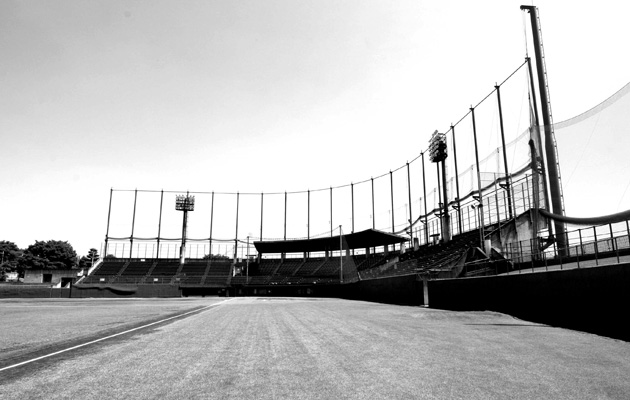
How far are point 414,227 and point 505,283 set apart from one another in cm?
4065

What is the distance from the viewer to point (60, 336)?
11734 mm

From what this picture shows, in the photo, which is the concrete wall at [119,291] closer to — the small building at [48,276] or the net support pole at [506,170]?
the small building at [48,276]

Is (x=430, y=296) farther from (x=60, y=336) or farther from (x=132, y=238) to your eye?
(x=132, y=238)

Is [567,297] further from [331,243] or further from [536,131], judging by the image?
[331,243]

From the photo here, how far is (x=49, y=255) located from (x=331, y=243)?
9501 centimetres

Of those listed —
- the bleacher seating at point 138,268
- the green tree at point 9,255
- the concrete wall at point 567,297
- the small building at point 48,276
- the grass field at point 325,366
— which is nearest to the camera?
the grass field at point 325,366

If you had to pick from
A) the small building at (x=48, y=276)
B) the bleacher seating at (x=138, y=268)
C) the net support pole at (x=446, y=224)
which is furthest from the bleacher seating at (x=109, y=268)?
the net support pole at (x=446, y=224)

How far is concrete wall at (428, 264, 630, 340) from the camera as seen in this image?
10.3 meters

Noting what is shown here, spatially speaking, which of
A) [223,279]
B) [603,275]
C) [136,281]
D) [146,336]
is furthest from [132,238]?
[603,275]

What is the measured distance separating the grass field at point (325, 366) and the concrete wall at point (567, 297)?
2.06ft

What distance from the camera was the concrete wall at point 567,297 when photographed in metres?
10.3

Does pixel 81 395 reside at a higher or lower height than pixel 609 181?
lower

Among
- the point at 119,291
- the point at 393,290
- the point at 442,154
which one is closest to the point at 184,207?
the point at 119,291

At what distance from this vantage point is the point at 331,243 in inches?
2832
